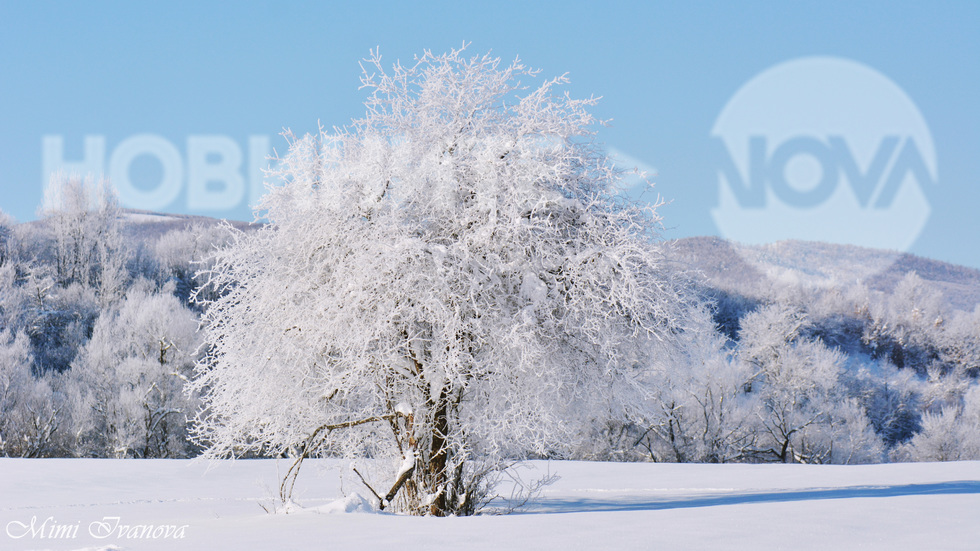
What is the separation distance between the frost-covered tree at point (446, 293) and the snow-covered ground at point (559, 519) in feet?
4.92

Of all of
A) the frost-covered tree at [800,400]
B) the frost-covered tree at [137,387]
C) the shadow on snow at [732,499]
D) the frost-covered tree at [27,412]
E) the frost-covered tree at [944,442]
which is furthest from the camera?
the frost-covered tree at [944,442]

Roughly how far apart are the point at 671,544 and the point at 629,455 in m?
39.4

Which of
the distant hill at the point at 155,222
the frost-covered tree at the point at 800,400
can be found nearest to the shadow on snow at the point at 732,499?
the frost-covered tree at the point at 800,400

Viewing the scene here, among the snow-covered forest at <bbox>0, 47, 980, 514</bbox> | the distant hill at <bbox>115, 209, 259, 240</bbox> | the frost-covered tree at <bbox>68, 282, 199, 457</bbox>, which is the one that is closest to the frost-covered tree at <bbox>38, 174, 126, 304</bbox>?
the frost-covered tree at <bbox>68, 282, 199, 457</bbox>

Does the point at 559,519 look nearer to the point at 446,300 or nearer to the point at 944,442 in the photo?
the point at 446,300

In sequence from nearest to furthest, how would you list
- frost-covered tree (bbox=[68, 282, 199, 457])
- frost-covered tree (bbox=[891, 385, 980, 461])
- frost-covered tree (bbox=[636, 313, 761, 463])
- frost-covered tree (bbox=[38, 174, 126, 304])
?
frost-covered tree (bbox=[68, 282, 199, 457]) → frost-covered tree (bbox=[636, 313, 761, 463]) → frost-covered tree (bbox=[891, 385, 980, 461]) → frost-covered tree (bbox=[38, 174, 126, 304])

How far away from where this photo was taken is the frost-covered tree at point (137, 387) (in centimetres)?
4366

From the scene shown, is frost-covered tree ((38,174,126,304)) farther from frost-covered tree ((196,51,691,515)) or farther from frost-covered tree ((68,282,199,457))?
frost-covered tree ((196,51,691,515))

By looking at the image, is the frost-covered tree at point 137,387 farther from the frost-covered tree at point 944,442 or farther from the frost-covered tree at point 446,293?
the frost-covered tree at point 944,442

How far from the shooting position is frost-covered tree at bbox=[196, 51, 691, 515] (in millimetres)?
10695

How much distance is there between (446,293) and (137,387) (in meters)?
40.2

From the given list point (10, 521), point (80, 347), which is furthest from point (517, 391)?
point (80, 347)

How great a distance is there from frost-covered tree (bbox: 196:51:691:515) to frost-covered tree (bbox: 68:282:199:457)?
32.5 meters

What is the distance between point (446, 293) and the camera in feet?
34.9
